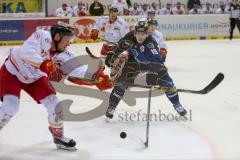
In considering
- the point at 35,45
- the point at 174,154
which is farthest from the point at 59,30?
the point at 174,154

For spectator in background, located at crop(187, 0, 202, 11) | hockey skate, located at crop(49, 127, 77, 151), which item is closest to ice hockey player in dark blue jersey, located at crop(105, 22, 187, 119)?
hockey skate, located at crop(49, 127, 77, 151)

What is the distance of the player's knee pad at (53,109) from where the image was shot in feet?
13.8

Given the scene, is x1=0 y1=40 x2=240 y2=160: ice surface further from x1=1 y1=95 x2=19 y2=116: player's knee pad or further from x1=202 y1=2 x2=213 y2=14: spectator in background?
x1=202 y1=2 x2=213 y2=14: spectator in background

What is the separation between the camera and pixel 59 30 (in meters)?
4.09

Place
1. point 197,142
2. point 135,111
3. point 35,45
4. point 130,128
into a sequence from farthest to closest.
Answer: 1. point 135,111
2. point 130,128
3. point 197,142
4. point 35,45

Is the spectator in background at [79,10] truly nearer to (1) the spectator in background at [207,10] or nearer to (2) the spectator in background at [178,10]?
→ (2) the spectator in background at [178,10]

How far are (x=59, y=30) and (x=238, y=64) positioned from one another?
660 cm

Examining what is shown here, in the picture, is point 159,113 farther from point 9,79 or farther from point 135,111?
point 9,79

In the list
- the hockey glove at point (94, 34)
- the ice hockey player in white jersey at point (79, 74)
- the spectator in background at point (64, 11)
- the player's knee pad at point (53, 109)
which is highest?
the spectator in background at point (64, 11)

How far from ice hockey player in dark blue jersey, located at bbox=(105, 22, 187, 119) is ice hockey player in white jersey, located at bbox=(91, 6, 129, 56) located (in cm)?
155

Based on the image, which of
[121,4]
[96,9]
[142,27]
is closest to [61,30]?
[142,27]

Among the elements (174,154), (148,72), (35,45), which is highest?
(35,45)

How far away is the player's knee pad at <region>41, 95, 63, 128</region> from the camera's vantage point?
421cm

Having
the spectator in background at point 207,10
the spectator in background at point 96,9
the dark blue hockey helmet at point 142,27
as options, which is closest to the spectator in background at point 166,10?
the spectator in background at point 207,10
